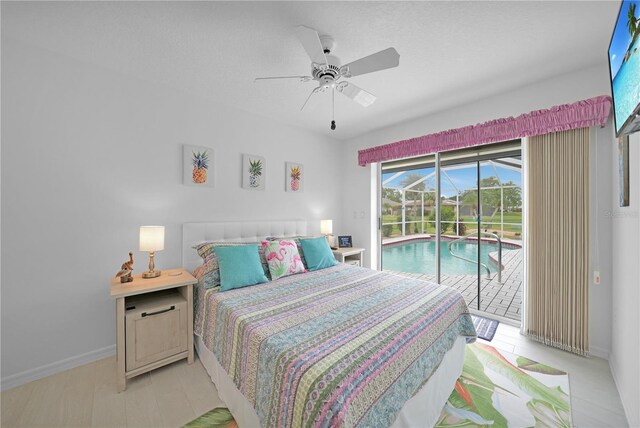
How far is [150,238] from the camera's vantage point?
84.6 inches

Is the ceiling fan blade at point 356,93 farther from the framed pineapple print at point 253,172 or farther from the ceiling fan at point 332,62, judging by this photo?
the framed pineapple print at point 253,172

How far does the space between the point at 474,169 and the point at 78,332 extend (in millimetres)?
4678

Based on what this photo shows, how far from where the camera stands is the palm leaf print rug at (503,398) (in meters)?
1.55

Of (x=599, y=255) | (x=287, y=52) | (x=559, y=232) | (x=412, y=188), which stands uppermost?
(x=287, y=52)

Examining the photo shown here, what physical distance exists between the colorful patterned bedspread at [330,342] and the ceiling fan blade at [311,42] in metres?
1.81

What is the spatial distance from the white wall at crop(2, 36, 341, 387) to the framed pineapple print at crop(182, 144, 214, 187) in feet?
0.22

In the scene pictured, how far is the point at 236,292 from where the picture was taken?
2.07 metres

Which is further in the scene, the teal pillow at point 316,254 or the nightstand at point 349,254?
the nightstand at point 349,254

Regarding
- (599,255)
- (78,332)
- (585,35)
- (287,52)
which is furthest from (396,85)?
(78,332)

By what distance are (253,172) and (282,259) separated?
133 cm

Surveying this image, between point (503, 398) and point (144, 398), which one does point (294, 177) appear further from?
point (503, 398)

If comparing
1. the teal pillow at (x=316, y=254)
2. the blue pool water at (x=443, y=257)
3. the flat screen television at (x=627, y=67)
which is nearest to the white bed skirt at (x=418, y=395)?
the teal pillow at (x=316, y=254)

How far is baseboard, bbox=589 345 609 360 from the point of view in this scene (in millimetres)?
2154

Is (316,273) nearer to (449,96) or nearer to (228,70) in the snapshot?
(228,70)
